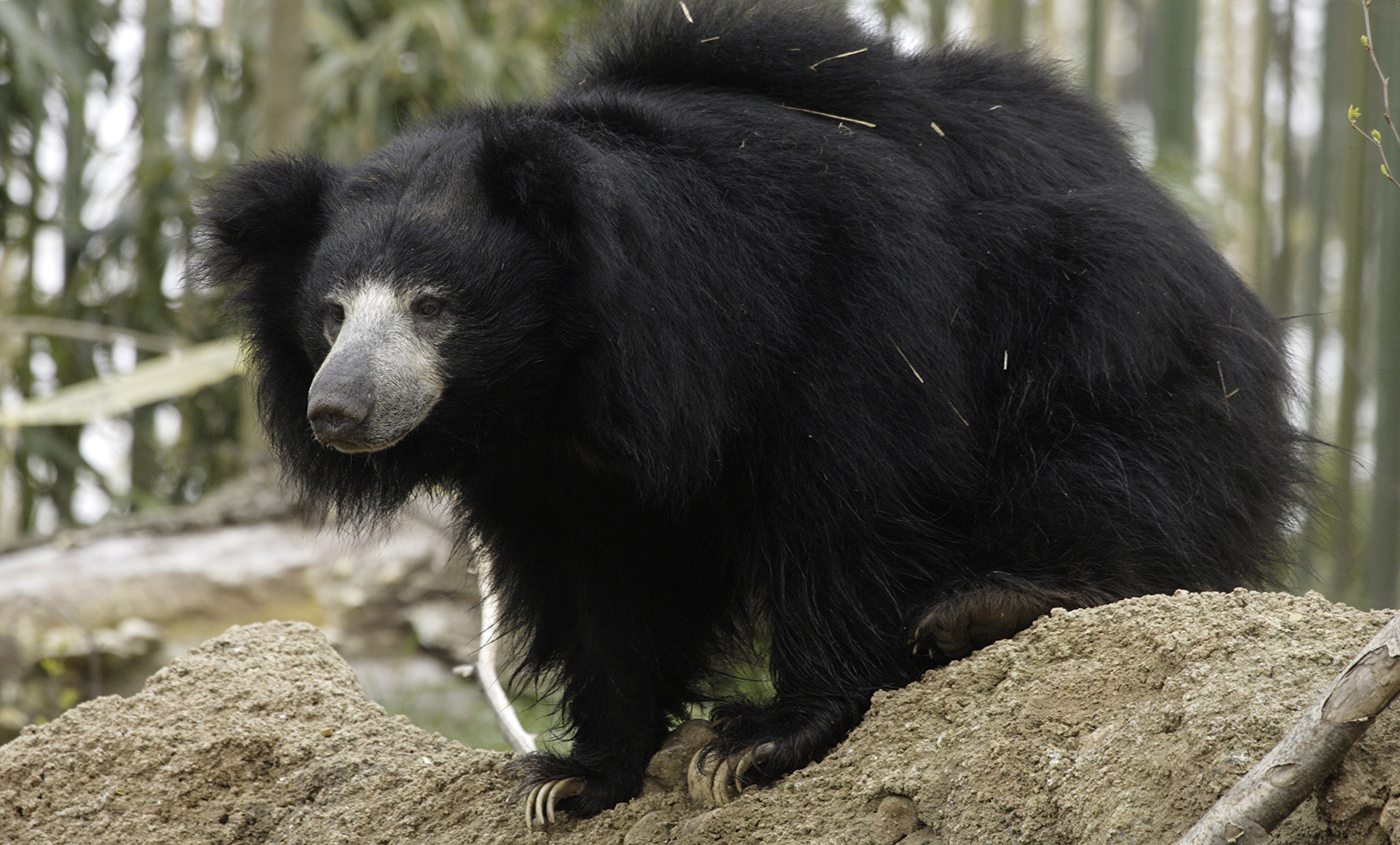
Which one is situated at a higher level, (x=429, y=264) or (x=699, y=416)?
(x=429, y=264)

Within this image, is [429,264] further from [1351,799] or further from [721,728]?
[1351,799]

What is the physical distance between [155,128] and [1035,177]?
8.21 m

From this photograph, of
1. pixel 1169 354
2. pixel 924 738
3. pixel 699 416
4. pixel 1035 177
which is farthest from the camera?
pixel 1035 177

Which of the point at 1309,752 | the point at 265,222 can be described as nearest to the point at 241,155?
the point at 265,222

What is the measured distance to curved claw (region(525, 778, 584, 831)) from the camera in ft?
9.04

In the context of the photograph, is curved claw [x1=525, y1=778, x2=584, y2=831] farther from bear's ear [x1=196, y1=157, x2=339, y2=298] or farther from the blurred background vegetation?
the blurred background vegetation

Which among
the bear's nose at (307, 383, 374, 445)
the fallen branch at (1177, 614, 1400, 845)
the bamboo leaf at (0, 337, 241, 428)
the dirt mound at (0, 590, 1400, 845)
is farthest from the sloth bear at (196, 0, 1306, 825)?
the bamboo leaf at (0, 337, 241, 428)

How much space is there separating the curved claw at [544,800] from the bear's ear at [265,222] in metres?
1.13

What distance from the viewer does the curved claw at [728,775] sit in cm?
252

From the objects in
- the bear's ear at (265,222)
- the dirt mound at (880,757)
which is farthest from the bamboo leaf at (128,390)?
the bear's ear at (265,222)

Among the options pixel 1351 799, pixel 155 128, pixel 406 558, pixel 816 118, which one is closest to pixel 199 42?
pixel 155 128

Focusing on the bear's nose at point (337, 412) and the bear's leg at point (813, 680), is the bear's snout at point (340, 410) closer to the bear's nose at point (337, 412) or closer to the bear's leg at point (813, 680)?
the bear's nose at point (337, 412)

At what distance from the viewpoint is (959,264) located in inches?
110

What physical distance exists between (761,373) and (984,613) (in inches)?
23.4
